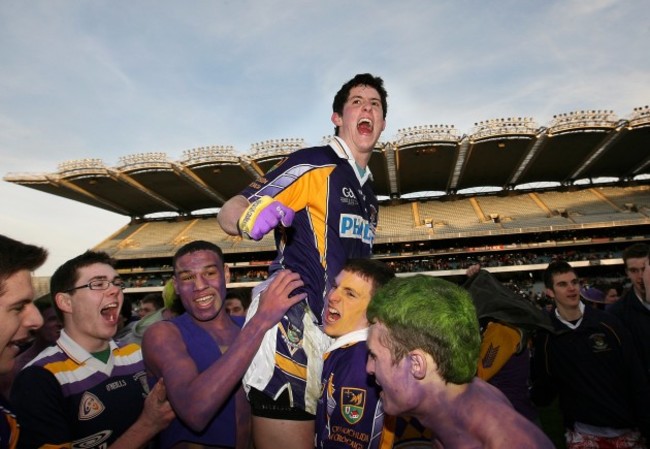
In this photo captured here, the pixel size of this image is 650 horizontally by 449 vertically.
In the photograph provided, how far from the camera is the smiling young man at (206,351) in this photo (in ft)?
7.71

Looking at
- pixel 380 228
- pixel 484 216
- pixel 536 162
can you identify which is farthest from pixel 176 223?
pixel 536 162

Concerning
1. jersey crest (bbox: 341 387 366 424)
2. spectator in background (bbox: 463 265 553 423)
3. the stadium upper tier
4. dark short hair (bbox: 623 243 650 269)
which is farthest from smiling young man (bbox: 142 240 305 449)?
the stadium upper tier

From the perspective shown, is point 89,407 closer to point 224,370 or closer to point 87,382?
point 87,382

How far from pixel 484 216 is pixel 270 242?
19.1 meters

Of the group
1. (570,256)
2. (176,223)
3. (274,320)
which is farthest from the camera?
(176,223)

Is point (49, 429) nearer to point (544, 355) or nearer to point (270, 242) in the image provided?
point (544, 355)

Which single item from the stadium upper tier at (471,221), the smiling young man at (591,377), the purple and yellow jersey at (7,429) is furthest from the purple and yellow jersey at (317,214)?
the stadium upper tier at (471,221)

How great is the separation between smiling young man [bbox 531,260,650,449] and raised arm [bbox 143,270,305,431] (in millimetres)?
2653

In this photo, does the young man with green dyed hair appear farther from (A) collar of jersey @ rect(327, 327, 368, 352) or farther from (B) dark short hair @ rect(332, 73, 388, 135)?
(B) dark short hair @ rect(332, 73, 388, 135)

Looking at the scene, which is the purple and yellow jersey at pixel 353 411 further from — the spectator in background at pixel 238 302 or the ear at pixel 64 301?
the spectator in background at pixel 238 302

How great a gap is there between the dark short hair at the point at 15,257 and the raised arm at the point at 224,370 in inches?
37.1

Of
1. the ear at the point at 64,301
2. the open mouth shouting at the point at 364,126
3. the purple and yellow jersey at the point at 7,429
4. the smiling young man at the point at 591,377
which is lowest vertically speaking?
the smiling young man at the point at 591,377

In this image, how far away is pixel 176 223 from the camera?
1843 inches

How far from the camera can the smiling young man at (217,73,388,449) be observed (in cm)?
238
